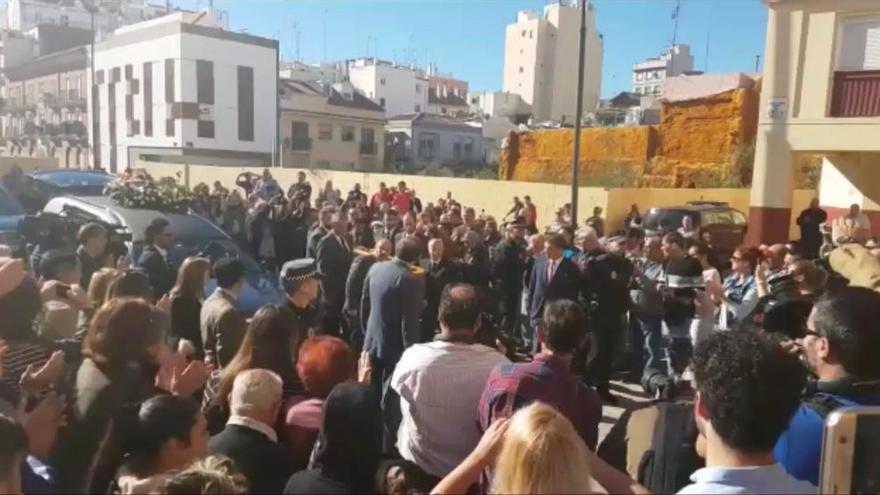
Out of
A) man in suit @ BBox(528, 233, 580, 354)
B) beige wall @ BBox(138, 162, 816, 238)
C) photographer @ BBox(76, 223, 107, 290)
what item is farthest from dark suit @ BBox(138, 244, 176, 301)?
beige wall @ BBox(138, 162, 816, 238)

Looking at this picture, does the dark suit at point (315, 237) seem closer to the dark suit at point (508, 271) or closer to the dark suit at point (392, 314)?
the dark suit at point (508, 271)

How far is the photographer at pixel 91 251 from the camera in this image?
6.04 meters

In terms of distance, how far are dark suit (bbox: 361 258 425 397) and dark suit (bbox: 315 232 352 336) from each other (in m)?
2.09

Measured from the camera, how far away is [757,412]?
6.24ft

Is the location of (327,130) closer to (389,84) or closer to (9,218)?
(389,84)

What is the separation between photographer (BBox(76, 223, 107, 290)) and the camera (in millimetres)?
6043

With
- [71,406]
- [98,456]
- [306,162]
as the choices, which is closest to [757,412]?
[98,456]

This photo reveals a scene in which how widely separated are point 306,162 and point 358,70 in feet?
82.2

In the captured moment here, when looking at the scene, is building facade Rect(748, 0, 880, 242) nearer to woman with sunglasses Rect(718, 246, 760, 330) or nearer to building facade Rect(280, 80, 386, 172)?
woman with sunglasses Rect(718, 246, 760, 330)

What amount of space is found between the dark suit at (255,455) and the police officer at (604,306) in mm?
4474

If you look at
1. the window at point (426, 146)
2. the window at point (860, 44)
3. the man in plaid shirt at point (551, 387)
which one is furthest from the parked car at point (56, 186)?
the window at point (426, 146)

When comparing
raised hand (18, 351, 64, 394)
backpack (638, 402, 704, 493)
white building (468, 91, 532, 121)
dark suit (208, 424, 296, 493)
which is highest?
white building (468, 91, 532, 121)

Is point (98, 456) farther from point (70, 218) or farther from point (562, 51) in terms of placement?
point (562, 51)

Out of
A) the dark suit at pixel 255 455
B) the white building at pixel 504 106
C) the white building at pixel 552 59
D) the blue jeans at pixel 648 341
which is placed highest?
the white building at pixel 552 59
